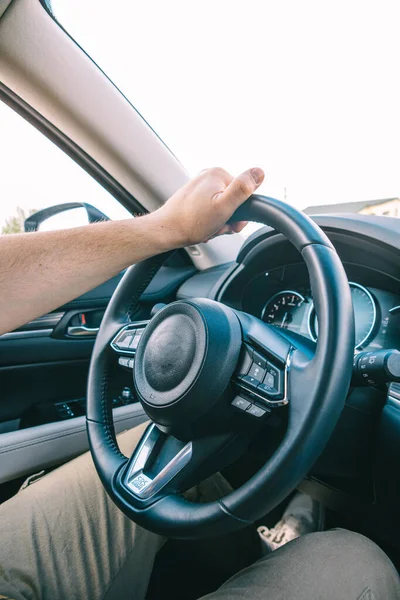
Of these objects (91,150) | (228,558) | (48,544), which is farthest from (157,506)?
(91,150)

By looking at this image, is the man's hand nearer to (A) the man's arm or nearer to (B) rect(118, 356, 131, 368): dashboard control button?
(A) the man's arm

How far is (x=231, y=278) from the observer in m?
1.34

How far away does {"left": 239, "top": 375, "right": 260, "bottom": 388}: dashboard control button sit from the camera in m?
0.69

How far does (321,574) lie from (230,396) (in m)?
0.34

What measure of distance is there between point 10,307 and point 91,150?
0.95 meters

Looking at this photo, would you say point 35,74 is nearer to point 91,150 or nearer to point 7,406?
point 91,150

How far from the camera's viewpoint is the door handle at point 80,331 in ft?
5.85

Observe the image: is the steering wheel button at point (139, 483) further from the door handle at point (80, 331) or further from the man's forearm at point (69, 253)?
the door handle at point (80, 331)

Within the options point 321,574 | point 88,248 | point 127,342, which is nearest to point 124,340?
point 127,342

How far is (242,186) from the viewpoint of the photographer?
74 cm

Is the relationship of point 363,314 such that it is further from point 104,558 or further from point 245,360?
point 104,558

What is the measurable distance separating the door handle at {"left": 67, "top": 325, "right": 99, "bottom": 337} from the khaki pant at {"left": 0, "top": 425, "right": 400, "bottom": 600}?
2.34ft

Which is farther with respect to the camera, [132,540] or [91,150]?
[91,150]

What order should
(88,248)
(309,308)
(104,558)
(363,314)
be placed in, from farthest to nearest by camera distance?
(309,308) < (363,314) < (104,558) < (88,248)
